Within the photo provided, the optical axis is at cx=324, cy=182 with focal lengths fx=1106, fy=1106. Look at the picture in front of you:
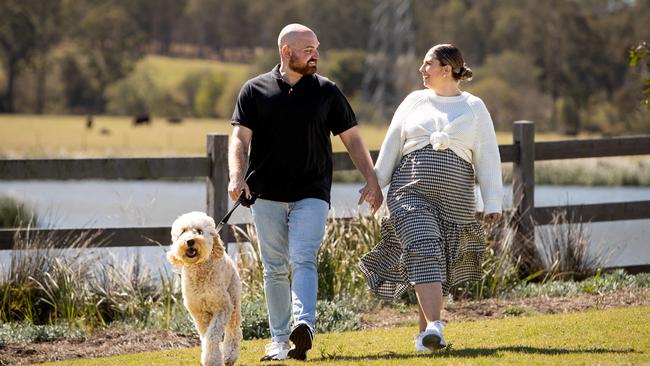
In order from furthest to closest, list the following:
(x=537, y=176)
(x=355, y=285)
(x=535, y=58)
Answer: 1. (x=535, y=58)
2. (x=537, y=176)
3. (x=355, y=285)

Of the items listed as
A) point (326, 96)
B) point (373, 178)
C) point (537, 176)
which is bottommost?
point (537, 176)

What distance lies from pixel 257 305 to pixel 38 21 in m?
80.3

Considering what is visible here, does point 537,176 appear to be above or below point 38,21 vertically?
below

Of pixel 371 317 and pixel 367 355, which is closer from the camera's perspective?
pixel 367 355

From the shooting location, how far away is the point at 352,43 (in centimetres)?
9081

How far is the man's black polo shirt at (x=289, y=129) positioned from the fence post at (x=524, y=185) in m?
4.10

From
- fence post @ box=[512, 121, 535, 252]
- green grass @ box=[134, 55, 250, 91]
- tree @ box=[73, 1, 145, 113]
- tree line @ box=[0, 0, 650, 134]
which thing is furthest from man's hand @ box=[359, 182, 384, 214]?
green grass @ box=[134, 55, 250, 91]

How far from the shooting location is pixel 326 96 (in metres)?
6.43

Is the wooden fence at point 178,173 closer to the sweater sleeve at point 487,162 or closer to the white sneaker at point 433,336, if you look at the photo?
the sweater sleeve at point 487,162

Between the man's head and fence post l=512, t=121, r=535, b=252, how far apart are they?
4.28 m

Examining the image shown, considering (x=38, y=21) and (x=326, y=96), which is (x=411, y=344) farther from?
(x=38, y=21)

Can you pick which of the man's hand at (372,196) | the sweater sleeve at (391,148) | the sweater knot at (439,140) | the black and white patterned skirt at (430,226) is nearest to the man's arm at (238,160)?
the man's hand at (372,196)

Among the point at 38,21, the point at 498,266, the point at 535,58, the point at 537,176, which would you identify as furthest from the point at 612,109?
the point at 498,266

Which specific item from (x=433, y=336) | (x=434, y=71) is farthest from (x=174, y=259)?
(x=434, y=71)
